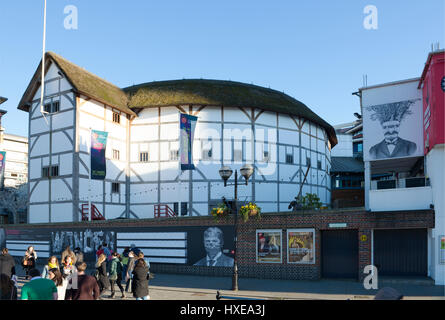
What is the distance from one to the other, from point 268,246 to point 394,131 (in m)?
7.99

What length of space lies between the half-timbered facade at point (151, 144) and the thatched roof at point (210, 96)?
89 mm

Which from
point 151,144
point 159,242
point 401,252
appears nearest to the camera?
point 401,252

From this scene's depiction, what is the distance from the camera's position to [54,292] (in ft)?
24.8

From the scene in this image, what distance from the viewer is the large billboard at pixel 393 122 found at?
1962 centimetres

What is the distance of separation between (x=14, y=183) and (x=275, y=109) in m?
38.5

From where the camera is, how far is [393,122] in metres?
19.8

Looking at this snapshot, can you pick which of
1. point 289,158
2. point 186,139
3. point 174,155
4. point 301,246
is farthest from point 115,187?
point 301,246

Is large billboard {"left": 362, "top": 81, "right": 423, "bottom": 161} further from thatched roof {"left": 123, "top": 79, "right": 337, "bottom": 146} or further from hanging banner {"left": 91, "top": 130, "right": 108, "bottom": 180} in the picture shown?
hanging banner {"left": 91, "top": 130, "right": 108, "bottom": 180}

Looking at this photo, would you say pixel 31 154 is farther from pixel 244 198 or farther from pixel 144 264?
pixel 144 264

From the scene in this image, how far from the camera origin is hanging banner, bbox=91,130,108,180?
31.3 metres

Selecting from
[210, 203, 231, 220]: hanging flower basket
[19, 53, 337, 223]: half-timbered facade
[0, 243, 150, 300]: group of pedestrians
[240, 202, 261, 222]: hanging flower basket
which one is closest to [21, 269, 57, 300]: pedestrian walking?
[0, 243, 150, 300]: group of pedestrians

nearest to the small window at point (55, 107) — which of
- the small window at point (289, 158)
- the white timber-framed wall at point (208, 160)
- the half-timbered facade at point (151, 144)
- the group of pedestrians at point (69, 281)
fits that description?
the half-timbered facade at point (151, 144)

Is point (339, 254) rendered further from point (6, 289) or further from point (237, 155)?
point (237, 155)

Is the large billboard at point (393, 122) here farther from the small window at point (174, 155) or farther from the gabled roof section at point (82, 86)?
the gabled roof section at point (82, 86)
